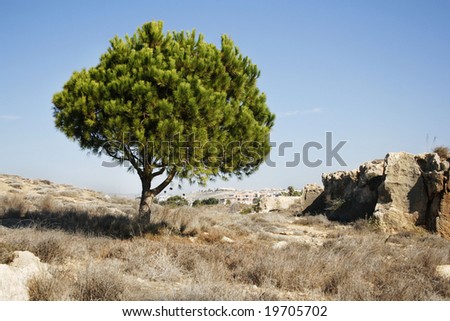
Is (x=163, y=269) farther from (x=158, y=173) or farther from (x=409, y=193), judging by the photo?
(x=409, y=193)

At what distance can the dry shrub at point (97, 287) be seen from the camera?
4.77 metres

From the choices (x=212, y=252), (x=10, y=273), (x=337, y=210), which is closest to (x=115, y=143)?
(x=212, y=252)

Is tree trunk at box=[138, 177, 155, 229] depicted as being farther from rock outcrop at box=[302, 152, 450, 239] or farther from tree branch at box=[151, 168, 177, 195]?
rock outcrop at box=[302, 152, 450, 239]

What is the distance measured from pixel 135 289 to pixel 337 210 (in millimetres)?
16697

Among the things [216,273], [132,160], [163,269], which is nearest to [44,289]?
[163,269]

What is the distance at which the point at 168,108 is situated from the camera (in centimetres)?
953

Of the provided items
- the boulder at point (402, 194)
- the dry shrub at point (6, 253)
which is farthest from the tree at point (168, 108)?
the boulder at point (402, 194)

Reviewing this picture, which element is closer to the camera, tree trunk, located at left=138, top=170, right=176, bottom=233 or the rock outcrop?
tree trunk, located at left=138, top=170, right=176, bottom=233

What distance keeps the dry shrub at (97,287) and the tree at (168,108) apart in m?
5.13
